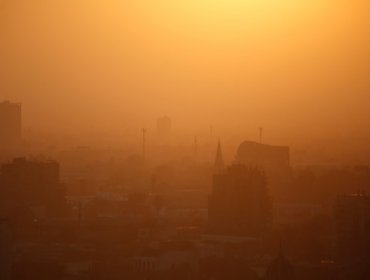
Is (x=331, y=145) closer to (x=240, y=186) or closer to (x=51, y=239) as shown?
(x=240, y=186)

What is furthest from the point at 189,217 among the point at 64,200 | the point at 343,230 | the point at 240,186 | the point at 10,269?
the point at 10,269

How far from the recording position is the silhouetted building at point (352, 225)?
760 centimetres

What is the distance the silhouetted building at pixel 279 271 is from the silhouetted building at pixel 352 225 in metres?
0.96

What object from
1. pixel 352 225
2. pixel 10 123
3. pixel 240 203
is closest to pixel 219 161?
pixel 10 123

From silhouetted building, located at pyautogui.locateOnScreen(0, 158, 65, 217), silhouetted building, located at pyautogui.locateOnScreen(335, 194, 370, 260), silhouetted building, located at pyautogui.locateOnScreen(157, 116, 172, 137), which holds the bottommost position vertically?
silhouetted building, located at pyautogui.locateOnScreen(335, 194, 370, 260)

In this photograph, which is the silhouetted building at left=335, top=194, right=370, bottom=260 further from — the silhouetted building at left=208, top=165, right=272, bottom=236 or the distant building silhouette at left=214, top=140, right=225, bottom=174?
the distant building silhouette at left=214, top=140, right=225, bottom=174

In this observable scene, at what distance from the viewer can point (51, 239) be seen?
27.9 ft

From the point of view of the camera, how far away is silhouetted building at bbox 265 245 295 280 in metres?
6.50

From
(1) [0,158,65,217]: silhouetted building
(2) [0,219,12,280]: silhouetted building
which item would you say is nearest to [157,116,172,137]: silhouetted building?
(1) [0,158,65,217]: silhouetted building

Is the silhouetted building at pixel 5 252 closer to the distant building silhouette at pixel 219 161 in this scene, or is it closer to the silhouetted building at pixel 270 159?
the silhouetted building at pixel 270 159

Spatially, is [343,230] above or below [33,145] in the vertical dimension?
below

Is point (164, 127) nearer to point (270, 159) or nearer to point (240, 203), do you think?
point (270, 159)

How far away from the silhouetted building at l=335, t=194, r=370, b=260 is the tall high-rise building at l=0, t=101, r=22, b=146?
568cm

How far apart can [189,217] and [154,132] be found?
4.35 metres
